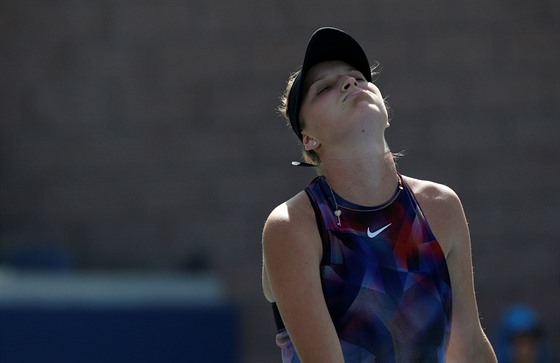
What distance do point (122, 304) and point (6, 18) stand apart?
2.36 meters

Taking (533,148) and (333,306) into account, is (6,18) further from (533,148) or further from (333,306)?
(333,306)

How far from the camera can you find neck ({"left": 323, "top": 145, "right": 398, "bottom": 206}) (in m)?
2.88

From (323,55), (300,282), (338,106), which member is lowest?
(300,282)

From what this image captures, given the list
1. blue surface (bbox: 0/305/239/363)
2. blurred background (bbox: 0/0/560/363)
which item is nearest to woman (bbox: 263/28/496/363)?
blue surface (bbox: 0/305/239/363)

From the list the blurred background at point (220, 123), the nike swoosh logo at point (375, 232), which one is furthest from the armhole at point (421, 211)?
the blurred background at point (220, 123)

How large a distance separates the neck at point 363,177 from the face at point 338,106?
0.06 metres

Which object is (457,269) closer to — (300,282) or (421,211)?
(421,211)

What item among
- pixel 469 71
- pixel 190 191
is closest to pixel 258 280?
pixel 190 191

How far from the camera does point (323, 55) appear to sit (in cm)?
298

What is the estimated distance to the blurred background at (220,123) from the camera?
7953 millimetres

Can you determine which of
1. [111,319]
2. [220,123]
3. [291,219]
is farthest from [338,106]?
[220,123]

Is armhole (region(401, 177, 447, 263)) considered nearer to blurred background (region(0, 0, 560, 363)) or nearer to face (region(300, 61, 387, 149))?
face (region(300, 61, 387, 149))

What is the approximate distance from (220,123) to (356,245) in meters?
5.23

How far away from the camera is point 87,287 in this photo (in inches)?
276
